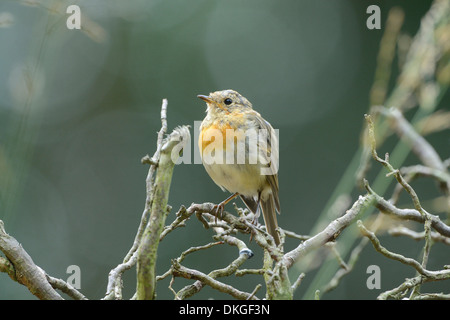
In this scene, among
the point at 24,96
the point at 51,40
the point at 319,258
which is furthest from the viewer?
the point at 319,258

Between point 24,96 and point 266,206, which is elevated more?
point 24,96

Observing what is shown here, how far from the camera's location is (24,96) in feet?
5.83

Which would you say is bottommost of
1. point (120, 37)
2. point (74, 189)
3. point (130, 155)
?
point (74, 189)

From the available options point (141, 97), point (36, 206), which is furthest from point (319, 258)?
point (36, 206)

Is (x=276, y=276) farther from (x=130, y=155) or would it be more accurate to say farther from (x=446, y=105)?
(x=130, y=155)

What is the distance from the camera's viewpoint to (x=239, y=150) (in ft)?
10.1

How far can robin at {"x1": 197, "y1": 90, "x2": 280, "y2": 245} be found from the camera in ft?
10.2

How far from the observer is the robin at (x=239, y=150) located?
310 centimetres
